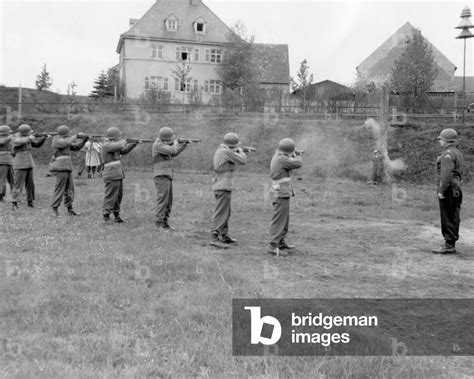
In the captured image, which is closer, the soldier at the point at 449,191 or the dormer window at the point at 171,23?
the soldier at the point at 449,191

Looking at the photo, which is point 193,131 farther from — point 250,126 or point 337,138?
point 337,138

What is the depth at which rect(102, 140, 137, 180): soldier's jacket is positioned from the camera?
13.3m

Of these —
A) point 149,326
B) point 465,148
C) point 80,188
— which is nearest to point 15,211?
point 80,188

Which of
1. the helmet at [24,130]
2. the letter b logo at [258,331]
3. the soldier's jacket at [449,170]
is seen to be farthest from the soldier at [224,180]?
the helmet at [24,130]

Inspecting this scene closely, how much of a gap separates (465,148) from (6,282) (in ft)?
83.4

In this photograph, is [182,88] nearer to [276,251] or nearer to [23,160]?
[23,160]

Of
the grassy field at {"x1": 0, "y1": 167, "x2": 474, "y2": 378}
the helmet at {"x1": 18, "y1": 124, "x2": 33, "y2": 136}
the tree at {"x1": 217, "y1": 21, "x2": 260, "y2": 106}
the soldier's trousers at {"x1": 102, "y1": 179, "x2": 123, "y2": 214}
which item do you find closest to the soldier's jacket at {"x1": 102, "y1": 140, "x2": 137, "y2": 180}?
the soldier's trousers at {"x1": 102, "y1": 179, "x2": 123, "y2": 214}

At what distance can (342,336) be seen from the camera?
581 centimetres

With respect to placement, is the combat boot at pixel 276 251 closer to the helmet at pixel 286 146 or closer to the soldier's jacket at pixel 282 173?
the soldier's jacket at pixel 282 173

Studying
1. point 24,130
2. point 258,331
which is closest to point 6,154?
point 24,130

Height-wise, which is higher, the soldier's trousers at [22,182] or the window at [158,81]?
the window at [158,81]

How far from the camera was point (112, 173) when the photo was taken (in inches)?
524

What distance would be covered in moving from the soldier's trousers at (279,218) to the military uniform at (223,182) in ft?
3.78

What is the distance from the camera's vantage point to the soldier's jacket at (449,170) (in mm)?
11117
